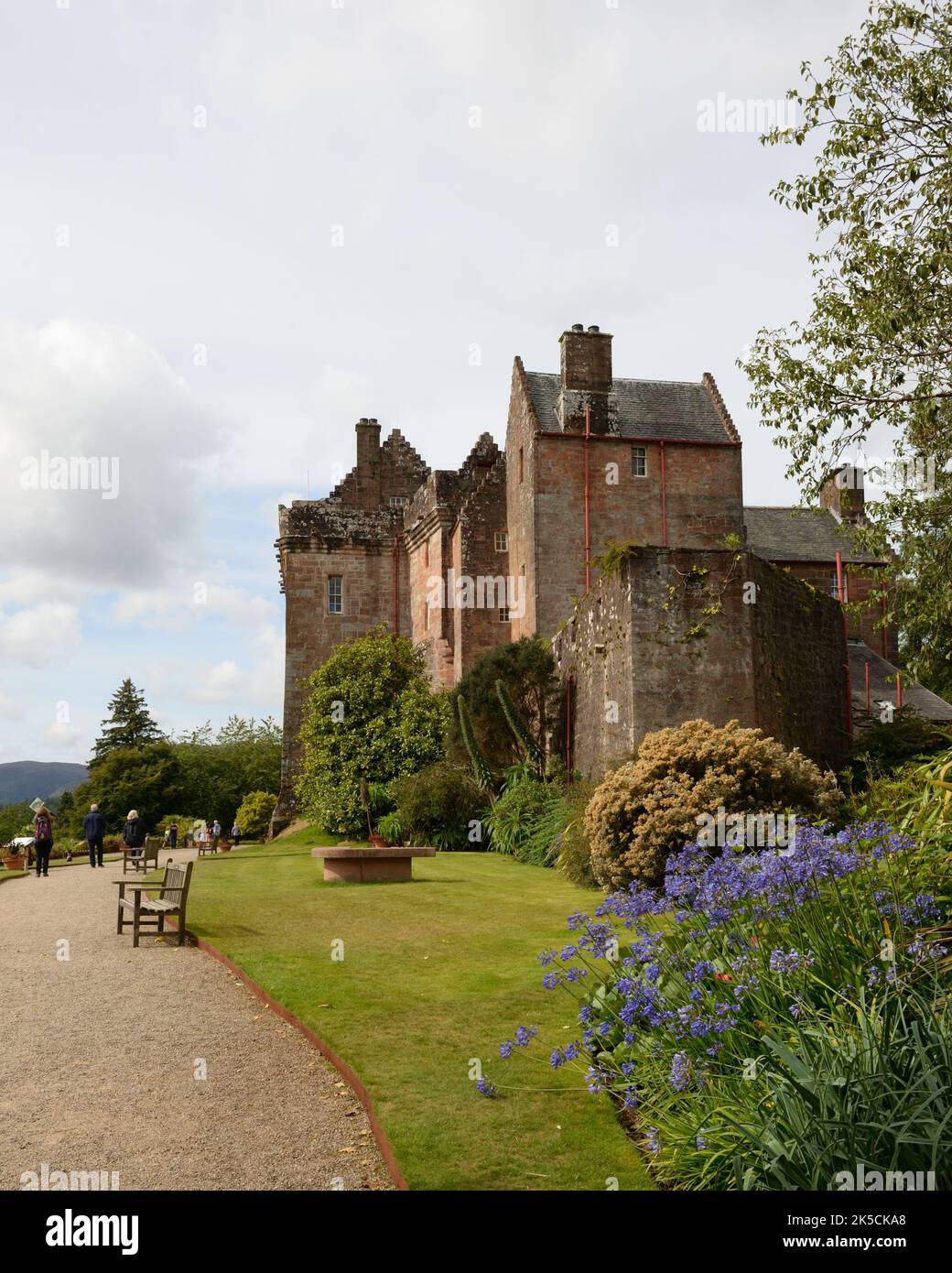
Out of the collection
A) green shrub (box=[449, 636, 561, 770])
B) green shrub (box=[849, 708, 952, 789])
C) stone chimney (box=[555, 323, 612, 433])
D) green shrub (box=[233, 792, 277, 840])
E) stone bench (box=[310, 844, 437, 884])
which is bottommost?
green shrub (box=[233, 792, 277, 840])

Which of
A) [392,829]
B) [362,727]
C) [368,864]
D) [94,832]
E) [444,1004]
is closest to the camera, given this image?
[444,1004]

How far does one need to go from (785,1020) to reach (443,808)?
19.8 metres

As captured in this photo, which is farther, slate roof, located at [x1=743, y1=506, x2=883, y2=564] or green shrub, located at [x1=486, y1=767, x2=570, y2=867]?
slate roof, located at [x1=743, y1=506, x2=883, y2=564]

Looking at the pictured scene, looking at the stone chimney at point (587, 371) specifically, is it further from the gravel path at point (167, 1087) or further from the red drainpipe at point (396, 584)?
the gravel path at point (167, 1087)

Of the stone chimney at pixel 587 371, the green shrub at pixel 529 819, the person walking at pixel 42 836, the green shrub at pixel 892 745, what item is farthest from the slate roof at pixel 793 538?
the person walking at pixel 42 836

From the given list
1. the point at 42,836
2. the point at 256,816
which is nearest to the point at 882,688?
the point at 42,836

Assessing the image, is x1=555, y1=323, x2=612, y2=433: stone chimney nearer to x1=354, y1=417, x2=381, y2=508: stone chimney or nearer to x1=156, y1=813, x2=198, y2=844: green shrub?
x1=354, y1=417, x2=381, y2=508: stone chimney

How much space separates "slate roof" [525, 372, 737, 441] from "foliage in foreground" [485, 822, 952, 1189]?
25.1m

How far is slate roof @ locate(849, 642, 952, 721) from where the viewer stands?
34.6m

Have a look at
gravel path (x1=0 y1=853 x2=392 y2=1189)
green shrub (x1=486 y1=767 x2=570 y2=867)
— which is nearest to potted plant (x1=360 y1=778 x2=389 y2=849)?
green shrub (x1=486 y1=767 x2=570 y2=867)

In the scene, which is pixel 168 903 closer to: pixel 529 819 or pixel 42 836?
pixel 529 819

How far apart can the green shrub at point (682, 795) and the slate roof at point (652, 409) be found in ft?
58.6

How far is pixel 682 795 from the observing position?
13891mm

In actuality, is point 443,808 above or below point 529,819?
above
